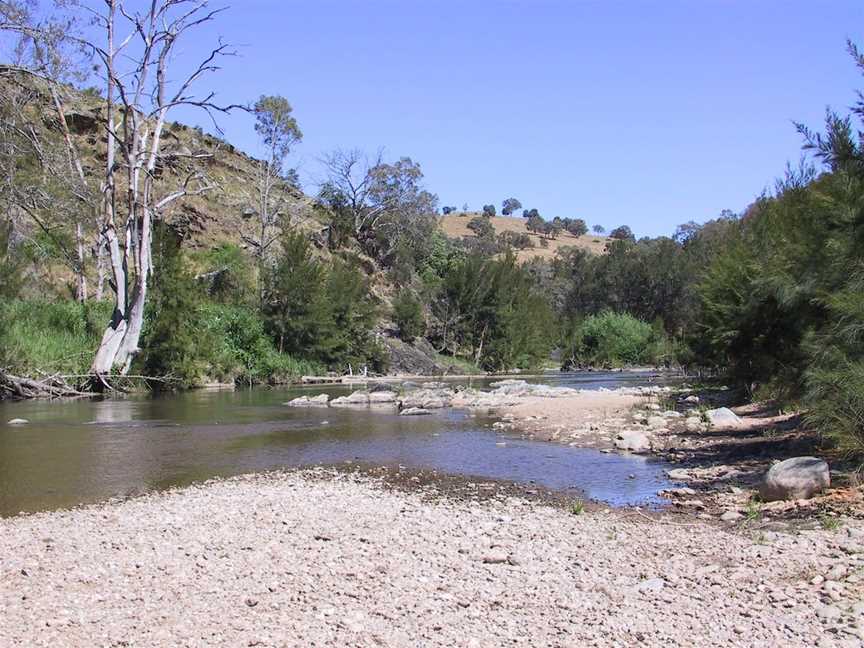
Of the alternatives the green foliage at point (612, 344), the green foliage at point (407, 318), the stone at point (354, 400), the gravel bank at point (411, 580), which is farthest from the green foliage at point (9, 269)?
the green foliage at point (612, 344)

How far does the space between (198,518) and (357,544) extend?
2276 mm

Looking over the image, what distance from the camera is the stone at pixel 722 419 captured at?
56.6 feet

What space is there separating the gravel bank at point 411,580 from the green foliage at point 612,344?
58.7 meters

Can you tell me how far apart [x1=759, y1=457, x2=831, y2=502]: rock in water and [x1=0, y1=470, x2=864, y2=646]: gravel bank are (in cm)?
147

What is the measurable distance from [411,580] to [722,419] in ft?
43.3


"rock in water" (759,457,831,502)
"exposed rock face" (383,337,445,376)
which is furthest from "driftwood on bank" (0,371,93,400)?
"exposed rock face" (383,337,445,376)

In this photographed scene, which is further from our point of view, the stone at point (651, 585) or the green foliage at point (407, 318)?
the green foliage at point (407, 318)

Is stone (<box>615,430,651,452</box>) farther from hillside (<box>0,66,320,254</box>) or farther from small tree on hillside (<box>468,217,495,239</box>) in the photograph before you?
small tree on hillside (<box>468,217,495,239</box>)

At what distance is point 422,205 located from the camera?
78125 mm

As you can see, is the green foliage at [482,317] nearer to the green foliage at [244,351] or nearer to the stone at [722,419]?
the green foliage at [244,351]

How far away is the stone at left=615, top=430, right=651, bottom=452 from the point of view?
14.7 m

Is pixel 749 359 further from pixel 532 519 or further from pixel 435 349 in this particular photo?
pixel 435 349

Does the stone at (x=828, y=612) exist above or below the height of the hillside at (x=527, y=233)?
below

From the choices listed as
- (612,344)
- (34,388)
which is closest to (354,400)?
(34,388)
